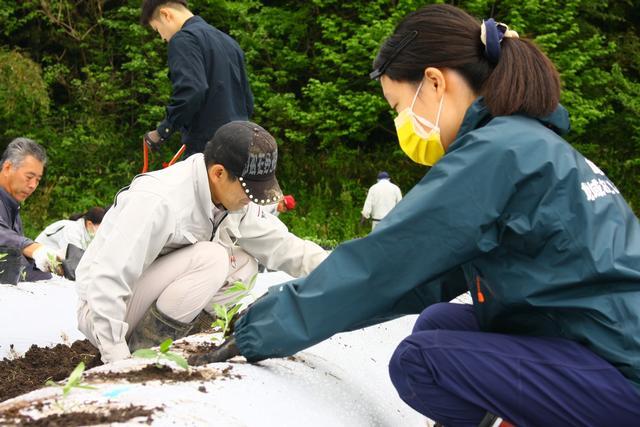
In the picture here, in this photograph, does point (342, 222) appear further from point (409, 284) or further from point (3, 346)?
point (409, 284)

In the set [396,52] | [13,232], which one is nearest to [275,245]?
[396,52]

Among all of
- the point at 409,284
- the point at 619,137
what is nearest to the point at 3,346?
the point at 409,284

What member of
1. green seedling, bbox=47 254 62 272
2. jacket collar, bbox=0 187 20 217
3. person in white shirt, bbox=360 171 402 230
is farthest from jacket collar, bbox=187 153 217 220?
person in white shirt, bbox=360 171 402 230

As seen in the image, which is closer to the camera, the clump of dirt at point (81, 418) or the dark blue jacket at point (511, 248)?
the clump of dirt at point (81, 418)

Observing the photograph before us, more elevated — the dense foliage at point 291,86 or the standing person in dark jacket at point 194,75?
the standing person in dark jacket at point 194,75

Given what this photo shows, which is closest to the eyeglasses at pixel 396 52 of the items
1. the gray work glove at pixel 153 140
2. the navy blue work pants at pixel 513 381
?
the navy blue work pants at pixel 513 381

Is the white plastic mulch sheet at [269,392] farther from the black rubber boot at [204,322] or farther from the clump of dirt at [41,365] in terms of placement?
the black rubber boot at [204,322]

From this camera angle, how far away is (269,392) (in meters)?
1.95

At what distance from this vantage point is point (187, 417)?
5.34 feet

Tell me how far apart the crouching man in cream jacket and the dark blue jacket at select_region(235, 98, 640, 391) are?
29.2 inches

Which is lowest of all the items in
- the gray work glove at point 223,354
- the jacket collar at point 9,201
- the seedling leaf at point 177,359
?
the jacket collar at point 9,201

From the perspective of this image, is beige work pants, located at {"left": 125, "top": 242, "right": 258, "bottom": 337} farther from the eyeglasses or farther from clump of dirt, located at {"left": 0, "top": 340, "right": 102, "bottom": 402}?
the eyeglasses

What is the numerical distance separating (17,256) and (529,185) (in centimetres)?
275

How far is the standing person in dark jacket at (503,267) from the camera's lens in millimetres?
1760
